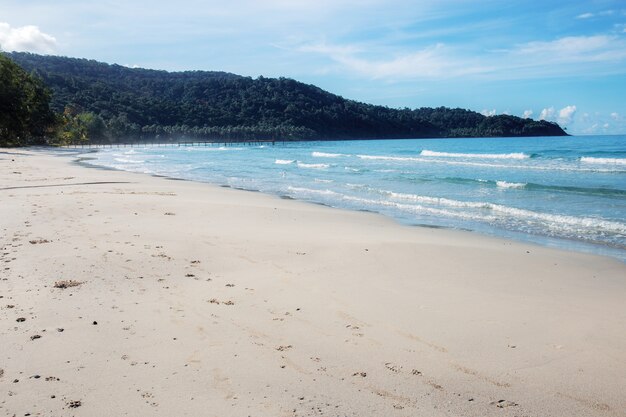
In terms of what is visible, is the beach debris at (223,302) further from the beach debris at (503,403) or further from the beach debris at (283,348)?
the beach debris at (503,403)

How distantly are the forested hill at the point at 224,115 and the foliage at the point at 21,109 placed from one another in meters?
50.3

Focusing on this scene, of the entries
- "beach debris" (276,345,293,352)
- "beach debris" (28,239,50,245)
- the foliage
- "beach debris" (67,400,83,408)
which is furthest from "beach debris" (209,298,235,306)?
the foliage

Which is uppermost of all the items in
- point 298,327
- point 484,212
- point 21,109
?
point 21,109

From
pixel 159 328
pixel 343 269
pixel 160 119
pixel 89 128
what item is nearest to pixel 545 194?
pixel 343 269

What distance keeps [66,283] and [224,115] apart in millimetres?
169621

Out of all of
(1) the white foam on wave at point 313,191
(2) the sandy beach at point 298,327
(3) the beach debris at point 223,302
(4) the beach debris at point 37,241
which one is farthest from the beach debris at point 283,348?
(1) the white foam on wave at point 313,191

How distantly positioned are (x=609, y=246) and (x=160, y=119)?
15116cm

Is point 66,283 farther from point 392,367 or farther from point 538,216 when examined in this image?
point 538,216

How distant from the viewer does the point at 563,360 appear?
13.8 ft

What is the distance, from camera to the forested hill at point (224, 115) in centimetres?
13762

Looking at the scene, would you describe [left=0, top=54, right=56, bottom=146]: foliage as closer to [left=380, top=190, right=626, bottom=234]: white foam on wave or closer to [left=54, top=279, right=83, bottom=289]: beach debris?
[left=380, top=190, right=626, bottom=234]: white foam on wave

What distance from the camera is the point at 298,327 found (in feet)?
15.8

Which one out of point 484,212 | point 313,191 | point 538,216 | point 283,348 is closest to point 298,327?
point 283,348

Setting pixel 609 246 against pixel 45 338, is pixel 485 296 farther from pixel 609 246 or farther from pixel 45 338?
pixel 609 246
